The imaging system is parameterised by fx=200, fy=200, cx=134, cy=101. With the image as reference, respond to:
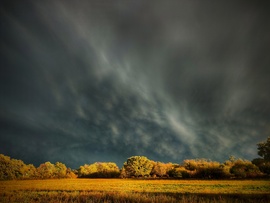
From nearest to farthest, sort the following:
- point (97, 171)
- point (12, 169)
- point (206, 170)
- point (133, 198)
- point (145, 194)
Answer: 1. point (133, 198)
2. point (145, 194)
3. point (206, 170)
4. point (12, 169)
5. point (97, 171)

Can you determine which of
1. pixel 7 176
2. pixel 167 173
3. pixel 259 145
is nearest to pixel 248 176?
pixel 259 145

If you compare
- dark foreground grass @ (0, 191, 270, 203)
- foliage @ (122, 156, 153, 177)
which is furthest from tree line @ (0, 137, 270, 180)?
dark foreground grass @ (0, 191, 270, 203)

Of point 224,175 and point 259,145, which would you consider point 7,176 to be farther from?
point 259,145

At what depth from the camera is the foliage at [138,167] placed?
139375 mm

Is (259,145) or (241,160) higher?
(259,145)

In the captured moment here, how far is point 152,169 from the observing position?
143 metres

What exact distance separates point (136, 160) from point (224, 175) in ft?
216

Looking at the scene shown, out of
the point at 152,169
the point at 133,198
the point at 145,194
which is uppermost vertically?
the point at 152,169

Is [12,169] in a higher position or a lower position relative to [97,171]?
lower

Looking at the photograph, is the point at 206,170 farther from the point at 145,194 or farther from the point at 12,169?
the point at 12,169

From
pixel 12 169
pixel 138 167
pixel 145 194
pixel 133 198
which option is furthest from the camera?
pixel 138 167

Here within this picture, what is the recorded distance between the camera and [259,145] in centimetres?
10394

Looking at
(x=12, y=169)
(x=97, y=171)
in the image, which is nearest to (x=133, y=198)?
(x=12, y=169)

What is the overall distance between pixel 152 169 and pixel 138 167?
1021 centimetres
